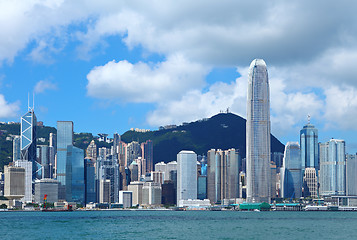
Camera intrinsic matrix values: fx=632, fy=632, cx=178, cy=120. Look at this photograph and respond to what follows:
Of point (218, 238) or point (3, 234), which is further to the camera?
point (3, 234)

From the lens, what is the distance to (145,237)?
138125 millimetres

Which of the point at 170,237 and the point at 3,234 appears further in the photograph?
the point at 3,234

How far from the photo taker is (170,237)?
13888 cm

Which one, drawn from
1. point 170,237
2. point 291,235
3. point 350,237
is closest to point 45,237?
point 170,237

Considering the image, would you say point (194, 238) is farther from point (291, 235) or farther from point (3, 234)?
point (3, 234)

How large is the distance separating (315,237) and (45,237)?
59078 mm

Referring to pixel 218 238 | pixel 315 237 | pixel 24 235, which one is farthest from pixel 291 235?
pixel 24 235

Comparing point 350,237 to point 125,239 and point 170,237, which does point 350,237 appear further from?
point 125,239

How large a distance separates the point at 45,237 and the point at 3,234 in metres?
16.1

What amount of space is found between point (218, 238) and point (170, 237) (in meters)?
11.1

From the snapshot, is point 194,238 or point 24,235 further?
point 24,235

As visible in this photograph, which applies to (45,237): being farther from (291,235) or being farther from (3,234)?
(291,235)

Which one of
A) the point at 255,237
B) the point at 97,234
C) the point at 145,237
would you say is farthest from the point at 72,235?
the point at 255,237

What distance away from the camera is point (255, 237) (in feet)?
453
